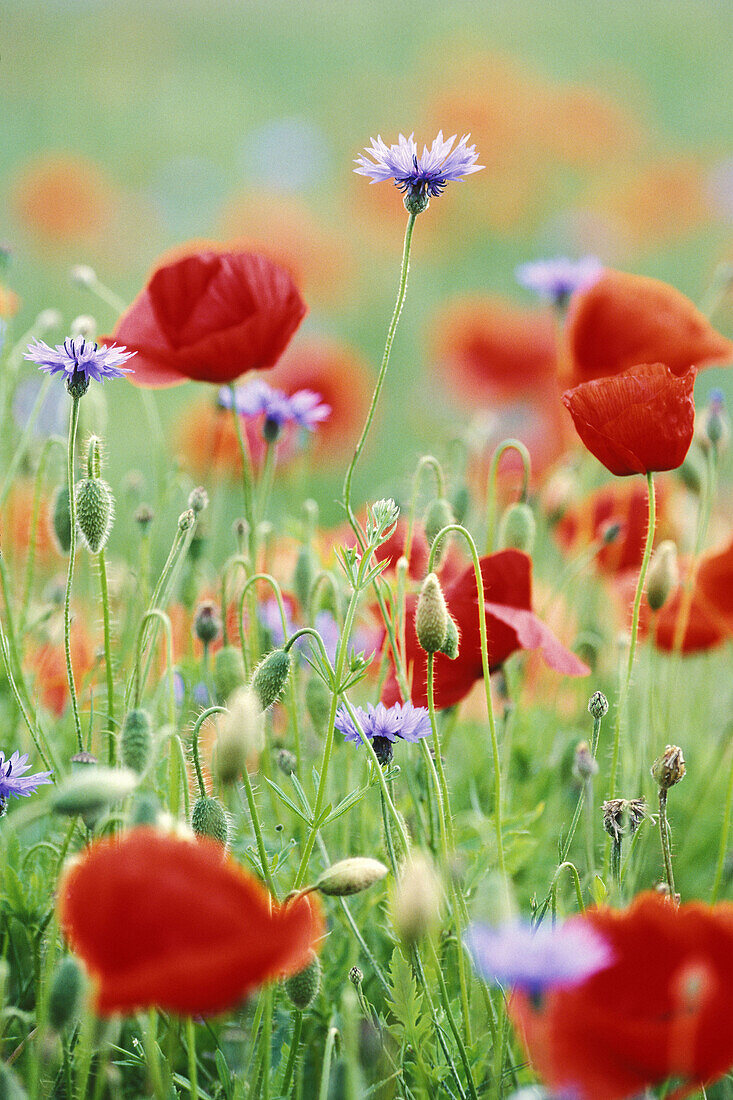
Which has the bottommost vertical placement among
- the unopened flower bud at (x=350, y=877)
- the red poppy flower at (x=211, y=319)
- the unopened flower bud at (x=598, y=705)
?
the unopened flower bud at (x=350, y=877)

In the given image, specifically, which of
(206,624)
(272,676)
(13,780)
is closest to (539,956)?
(272,676)

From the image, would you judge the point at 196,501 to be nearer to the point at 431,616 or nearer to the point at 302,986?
the point at 431,616

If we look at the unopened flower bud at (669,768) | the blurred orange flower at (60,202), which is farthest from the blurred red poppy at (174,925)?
the blurred orange flower at (60,202)

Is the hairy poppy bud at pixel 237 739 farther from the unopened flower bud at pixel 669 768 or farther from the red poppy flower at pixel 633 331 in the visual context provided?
the red poppy flower at pixel 633 331

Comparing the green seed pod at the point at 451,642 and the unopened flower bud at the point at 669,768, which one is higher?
the green seed pod at the point at 451,642

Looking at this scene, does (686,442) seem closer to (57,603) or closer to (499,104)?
(57,603)

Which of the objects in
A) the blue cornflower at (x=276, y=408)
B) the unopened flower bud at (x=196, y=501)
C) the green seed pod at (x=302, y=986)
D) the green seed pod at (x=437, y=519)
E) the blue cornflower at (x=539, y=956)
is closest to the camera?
the blue cornflower at (x=539, y=956)

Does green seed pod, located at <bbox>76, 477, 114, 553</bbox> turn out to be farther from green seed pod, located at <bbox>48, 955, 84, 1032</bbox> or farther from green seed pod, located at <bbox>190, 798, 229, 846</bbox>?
green seed pod, located at <bbox>48, 955, 84, 1032</bbox>

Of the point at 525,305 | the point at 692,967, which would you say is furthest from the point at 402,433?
the point at 692,967
